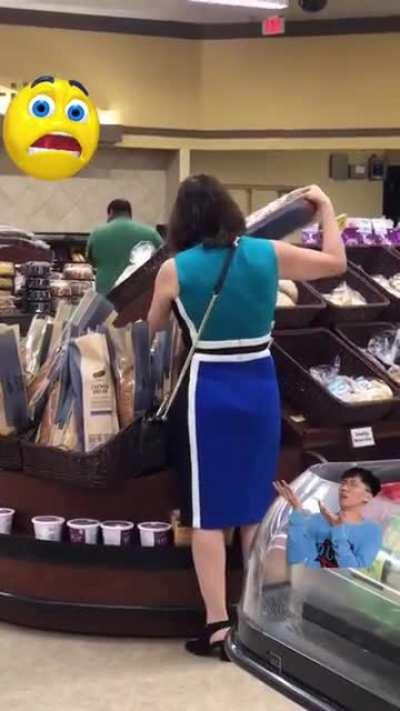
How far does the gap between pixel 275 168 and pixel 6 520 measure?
869 centimetres

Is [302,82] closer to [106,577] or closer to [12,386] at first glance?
[12,386]

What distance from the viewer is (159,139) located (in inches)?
434

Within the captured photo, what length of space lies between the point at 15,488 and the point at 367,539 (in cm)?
239

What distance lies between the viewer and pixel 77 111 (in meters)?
7.53

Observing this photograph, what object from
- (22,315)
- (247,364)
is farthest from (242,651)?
(22,315)

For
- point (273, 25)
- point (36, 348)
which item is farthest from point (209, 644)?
point (273, 25)

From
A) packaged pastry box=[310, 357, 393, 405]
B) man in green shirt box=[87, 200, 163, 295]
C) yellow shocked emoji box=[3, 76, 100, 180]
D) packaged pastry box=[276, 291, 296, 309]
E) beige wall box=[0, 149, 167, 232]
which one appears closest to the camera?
packaged pastry box=[310, 357, 393, 405]

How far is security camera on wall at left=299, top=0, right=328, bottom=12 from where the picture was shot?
994 centimetres

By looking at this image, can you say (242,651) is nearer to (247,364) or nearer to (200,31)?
(247,364)

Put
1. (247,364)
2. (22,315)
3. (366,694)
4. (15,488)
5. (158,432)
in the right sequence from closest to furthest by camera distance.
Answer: (366,694)
(247,364)
(158,432)
(15,488)
(22,315)

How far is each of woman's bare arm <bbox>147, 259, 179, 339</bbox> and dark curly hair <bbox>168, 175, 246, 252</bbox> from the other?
13 cm

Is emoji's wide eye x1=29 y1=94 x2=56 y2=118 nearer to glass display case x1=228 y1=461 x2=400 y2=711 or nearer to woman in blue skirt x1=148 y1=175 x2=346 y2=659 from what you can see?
woman in blue skirt x1=148 y1=175 x2=346 y2=659

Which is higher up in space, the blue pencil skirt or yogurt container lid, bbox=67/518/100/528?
the blue pencil skirt
